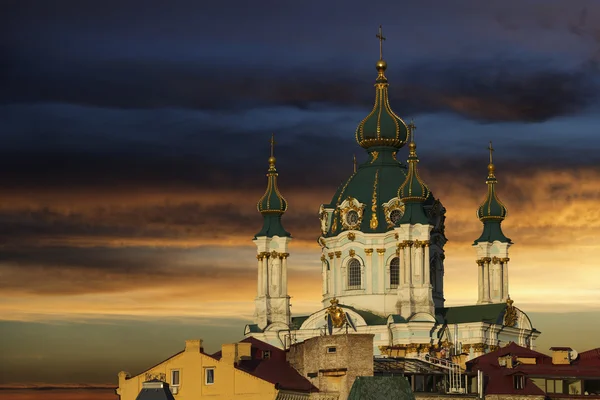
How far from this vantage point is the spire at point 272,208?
146337 millimetres

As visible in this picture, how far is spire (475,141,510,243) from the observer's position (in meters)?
144

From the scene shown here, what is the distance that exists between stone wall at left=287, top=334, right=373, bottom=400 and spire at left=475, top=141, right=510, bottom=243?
1738 inches

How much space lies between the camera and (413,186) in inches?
5448

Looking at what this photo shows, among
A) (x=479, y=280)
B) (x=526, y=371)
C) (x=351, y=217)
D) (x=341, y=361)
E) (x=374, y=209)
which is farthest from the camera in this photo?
(x=479, y=280)

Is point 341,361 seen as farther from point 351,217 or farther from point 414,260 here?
point 351,217

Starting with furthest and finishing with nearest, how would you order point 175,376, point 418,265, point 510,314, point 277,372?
point 510,314 < point 418,265 < point 277,372 < point 175,376

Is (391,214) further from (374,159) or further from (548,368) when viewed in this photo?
(548,368)

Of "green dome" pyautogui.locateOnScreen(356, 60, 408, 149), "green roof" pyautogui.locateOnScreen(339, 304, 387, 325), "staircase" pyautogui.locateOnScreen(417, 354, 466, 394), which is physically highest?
"green dome" pyautogui.locateOnScreen(356, 60, 408, 149)

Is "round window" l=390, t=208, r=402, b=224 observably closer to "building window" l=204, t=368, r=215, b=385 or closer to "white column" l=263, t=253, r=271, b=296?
"white column" l=263, t=253, r=271, b=296

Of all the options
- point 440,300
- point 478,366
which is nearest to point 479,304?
point 440,300

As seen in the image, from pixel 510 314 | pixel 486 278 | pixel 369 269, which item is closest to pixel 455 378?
pixel 510 314

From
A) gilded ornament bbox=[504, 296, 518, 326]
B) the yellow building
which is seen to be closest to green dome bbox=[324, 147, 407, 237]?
gilded ornament bbox=[504, 296, 518, 326]

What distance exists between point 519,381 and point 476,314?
29.6 m

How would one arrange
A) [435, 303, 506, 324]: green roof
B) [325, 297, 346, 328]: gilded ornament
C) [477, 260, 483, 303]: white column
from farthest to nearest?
1. [477, 260, 483, 303]: white column
2. [325, 297, 346, 328]: gilded ornament
3. [435, 303, 506, 324]: green roof
